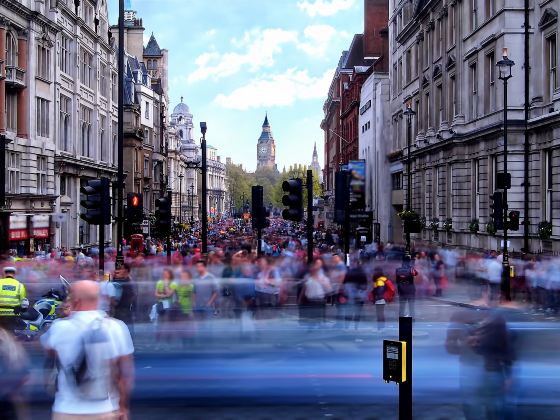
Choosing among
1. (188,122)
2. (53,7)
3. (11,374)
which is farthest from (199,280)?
(188,122)

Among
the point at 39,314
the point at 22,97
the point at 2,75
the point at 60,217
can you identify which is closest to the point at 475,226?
the point at 60,217

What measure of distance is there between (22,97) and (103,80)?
17.4m

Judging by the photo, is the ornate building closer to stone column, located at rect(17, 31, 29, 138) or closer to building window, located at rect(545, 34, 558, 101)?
stone column, located at rect(17, 31, 29, 138)

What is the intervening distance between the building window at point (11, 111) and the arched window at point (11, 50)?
4.81 ft

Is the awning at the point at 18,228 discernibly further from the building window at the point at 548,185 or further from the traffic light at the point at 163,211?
the building window at the point at 548,185

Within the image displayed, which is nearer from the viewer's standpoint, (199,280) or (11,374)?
(11,374)

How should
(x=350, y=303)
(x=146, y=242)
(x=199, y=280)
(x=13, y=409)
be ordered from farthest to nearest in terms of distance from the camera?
1. (x=146, y=242)
2. (x=350, y=303)
3. (x=199, y=280)
4. (x=13, y=409)

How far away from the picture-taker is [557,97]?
101 feet

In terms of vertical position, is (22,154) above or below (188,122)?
below

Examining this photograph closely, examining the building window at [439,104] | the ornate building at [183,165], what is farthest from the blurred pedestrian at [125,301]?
the ornate building at [183,165]

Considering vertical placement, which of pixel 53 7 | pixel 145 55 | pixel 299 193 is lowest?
pixel 299 193

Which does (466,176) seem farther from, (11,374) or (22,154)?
(11,374)

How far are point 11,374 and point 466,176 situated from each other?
1426 inches

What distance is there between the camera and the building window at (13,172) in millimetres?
38094
